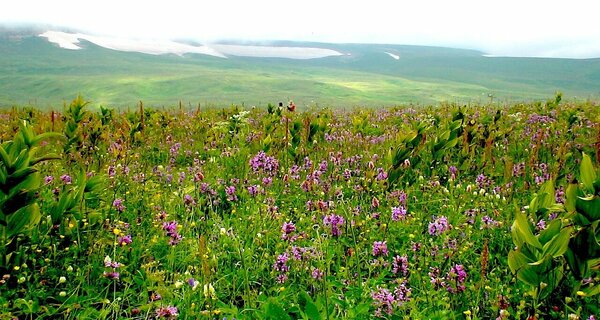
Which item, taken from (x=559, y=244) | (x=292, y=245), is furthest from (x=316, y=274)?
(x=559, y=244)

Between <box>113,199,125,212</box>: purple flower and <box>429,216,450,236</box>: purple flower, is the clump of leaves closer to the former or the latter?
<box>113,199,125,212</box>: purple flower

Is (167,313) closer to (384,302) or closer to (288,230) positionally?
(288,230)

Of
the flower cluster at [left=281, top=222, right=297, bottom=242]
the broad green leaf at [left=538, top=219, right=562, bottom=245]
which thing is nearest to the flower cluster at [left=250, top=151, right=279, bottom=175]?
the flower cluster at [left=281, top=222, right=297, bottom=242]

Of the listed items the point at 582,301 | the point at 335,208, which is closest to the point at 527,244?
the point at 582,301

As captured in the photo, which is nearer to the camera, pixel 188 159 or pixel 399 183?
pixel 399 183

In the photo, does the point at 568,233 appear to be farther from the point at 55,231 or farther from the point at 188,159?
the point at 188,159

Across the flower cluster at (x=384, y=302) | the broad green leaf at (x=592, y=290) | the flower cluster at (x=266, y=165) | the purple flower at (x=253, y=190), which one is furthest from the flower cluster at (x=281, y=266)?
the flower cluster at (x=266, y=165)

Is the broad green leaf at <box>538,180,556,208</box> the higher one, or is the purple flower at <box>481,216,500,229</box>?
the broad green leaf at <box>538,180,556,208</box>

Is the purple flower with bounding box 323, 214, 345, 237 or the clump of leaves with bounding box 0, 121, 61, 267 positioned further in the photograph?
the purple flower with bounding box 323, 214, 345, 237

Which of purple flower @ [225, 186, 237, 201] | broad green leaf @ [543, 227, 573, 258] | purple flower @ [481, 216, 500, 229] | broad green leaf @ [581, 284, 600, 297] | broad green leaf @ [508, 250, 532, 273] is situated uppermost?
broad green leaf @ [543, 227, 573, 258]

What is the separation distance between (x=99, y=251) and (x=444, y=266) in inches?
100

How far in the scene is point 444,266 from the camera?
136 inches

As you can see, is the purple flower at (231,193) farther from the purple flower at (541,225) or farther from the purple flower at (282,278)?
the purple flower at (541,225)

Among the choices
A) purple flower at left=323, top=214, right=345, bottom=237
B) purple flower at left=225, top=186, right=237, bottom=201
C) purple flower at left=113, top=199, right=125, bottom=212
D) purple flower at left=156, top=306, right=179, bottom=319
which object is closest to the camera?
purple flower at left=156, top=306, right=179, bottom=319
